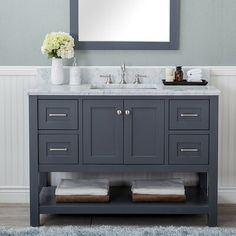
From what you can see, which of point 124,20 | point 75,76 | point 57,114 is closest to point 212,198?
point 57,114

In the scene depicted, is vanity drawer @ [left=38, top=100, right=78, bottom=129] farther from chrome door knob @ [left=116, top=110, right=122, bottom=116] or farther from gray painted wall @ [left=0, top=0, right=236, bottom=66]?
gray painted wall @ [left=0, top=0, right=236, bottom=66]

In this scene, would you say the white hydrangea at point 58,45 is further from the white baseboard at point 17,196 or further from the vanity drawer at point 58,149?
the white baseboard at point 17,196

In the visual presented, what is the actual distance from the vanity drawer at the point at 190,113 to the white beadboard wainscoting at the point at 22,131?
0.51 metres

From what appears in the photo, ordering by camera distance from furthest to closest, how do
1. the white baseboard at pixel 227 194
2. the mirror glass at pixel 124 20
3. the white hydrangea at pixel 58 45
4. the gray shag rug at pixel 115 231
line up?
1. the white baseboard at pixel 227 194
2. the mirror glass at pixel 124 20
3. the white hydrangea at pixel 58 45
4. the gray shag rug at pixel 115 231

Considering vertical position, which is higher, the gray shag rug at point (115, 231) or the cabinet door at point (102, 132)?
the cabinet door at point (102, 132)

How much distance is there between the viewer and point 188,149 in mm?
3820

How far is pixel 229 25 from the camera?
4.21m

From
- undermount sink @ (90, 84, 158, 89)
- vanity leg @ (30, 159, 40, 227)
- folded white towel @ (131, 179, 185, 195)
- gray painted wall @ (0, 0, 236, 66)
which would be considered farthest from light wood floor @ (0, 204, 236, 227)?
gray painted wall @ (0, 0, 236, 66)

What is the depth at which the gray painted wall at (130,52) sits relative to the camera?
4203 millimetres

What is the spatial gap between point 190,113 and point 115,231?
78 centimetres

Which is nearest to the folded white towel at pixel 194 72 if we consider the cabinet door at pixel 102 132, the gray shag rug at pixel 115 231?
the cabinet door at pixel 102 132

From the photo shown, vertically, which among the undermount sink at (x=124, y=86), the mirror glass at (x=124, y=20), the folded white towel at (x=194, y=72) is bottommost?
the undermount sink at (x=124, y=86)

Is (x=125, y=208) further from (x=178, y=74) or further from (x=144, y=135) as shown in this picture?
(x=178, y=74)

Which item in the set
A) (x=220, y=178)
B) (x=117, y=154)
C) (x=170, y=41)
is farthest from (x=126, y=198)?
(x=170, y=41)
